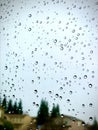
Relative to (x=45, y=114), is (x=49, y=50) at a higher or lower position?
higher

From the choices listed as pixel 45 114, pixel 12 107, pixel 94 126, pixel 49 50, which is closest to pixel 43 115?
pixel 45 114

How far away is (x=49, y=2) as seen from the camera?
6.58 feet

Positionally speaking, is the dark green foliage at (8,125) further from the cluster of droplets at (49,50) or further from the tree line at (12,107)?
the cluster of droplets at (49,50)

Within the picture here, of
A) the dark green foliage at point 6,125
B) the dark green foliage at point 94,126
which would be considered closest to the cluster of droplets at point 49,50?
the dark green foliage at point 94,126

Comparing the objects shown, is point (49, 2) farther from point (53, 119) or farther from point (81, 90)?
point (53, 119)

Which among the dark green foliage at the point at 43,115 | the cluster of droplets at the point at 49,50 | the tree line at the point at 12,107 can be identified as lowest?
the dark green foliage at the point at 43,115

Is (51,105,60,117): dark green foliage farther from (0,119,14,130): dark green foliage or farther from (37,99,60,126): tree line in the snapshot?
(0,119,14,130): dark green foliage

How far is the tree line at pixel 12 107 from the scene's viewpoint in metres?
1.89

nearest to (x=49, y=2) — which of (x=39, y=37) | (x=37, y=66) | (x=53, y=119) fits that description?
(x=39, y=37)

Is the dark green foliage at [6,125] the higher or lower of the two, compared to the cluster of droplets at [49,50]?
lower

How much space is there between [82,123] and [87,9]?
2.55ft

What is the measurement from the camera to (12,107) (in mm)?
1897

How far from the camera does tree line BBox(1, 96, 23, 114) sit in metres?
1.89

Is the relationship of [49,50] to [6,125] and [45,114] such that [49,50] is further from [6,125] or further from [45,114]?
[6,125]
